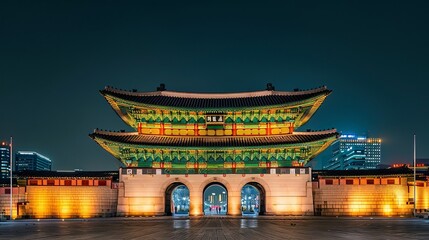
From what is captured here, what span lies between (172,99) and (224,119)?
302 inches

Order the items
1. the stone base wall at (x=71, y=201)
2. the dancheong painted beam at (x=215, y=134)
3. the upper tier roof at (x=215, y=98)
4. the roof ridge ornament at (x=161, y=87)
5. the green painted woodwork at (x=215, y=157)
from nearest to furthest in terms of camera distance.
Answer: the dancheong painted beam at (x=215, y=134), the stone base wall at (x=71, y=201), the upper tier roof at (x=215, y=98), the green painted woodwork at (x=215, y=157), the roof ridge ornament at (x=161, y=87)

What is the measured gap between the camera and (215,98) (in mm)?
66375

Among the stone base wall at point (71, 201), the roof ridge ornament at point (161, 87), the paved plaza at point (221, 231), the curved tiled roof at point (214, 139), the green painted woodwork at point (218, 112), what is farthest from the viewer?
the roof ridge ornament at point (161, 87)

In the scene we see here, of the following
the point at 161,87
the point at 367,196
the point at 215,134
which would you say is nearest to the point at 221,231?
the point at 215,134

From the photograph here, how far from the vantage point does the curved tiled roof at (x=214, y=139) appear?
59531mm

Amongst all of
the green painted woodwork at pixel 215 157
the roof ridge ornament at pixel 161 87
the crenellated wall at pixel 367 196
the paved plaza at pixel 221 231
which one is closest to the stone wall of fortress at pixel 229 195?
the crenellated wall at pixel 367 196

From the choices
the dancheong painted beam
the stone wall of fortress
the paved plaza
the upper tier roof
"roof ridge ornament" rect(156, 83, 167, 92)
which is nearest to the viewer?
the paved plaza

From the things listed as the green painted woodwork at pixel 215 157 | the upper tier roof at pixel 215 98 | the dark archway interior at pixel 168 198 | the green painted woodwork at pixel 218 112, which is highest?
the upper tier roof at pixel 215 98

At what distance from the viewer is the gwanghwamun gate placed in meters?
59.8

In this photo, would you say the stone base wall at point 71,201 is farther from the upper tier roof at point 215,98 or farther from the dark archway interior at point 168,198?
the upper tier roof at point 215,98

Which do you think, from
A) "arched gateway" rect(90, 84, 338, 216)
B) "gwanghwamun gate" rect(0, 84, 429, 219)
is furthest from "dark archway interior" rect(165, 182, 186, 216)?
"gwanghwamun gate" rect(0, 84, 429, 219)

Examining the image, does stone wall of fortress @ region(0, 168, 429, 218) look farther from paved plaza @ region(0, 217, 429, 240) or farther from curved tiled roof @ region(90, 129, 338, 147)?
paved plaza @ region(0, 217, 429, 240)

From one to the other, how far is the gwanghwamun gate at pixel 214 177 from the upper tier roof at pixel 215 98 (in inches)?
10.7

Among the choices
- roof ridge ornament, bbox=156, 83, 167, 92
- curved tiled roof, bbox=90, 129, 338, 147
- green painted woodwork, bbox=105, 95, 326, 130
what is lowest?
curved tiled roof, bbox=90, 129, 338, 147
